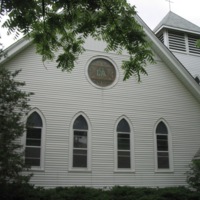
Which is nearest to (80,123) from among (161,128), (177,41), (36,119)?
(36,119)

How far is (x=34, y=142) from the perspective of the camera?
15047 millimetres

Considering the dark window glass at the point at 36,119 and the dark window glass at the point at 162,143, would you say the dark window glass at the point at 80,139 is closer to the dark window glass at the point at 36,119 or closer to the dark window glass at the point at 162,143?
the dark window glass at the point at 36,119

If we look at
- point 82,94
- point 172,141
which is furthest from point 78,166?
point 172,141

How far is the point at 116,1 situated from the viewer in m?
5.13

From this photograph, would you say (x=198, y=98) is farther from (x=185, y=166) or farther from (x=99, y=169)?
(x=99, y=169)

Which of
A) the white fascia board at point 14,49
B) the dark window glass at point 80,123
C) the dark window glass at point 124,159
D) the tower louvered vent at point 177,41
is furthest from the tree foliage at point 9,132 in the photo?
the tower louvered vent at point 177,41

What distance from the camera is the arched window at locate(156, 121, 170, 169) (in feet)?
55.8

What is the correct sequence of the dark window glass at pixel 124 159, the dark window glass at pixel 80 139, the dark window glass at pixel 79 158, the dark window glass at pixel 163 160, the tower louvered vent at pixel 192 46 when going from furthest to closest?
1. the tower louvered vent at pixel 192 46
2. the dark window glass at pixel 163 160
3. the dark window glass at pixel 124 159
4. the dark window glass at pixel 80 139
5. the dark window glass at pixel 79 158

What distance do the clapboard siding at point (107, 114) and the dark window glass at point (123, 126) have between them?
0.29 meters

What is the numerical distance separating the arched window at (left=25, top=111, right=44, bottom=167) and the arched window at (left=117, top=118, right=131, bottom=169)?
12.8ft

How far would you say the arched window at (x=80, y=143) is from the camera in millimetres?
15531

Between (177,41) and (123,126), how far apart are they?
A: 1037cm

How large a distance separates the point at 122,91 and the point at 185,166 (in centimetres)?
512

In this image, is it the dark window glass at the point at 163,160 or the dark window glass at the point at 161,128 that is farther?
the dark window glass at the point at 161,128
